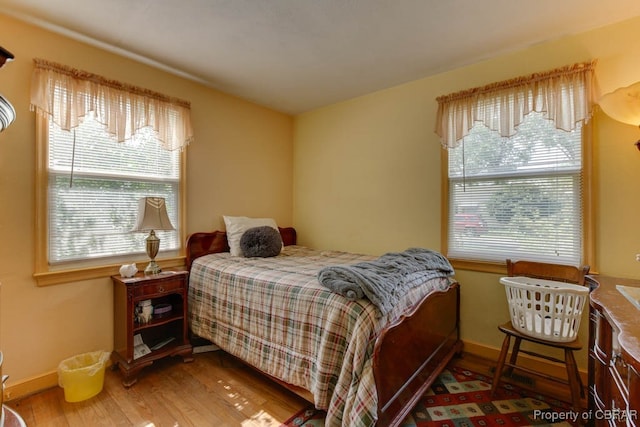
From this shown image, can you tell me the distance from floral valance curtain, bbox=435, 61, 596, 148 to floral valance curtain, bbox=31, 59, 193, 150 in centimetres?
240

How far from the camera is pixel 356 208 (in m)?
3.30

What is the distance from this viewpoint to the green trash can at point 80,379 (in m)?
1.89

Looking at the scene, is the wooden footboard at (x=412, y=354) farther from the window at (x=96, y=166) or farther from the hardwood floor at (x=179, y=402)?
the window at (x=96, y=166)

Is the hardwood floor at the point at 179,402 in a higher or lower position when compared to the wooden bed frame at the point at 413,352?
lower

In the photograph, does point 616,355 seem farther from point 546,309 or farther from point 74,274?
point 74,274

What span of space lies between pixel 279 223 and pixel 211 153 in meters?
1.22

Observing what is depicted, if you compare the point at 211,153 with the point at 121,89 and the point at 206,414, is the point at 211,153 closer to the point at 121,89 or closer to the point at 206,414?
the point at 121,89

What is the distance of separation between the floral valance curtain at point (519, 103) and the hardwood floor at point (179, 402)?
1.92 meters

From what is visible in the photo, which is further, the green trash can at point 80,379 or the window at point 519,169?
the window at point 519,169

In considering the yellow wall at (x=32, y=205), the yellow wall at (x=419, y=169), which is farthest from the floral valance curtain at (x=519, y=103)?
the yellow wall at (x=32, y=205)

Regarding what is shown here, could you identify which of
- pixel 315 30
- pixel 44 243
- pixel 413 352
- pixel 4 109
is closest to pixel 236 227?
pixel 44 243

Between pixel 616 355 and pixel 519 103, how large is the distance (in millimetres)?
1873

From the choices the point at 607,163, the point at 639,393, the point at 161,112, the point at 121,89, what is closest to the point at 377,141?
the point at 607,163

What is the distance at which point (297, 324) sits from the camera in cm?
178
